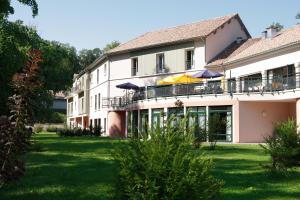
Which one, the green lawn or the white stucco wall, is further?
the white stucco wall

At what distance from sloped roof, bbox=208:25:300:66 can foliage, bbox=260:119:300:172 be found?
16.7m

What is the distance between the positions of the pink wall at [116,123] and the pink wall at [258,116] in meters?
14.3

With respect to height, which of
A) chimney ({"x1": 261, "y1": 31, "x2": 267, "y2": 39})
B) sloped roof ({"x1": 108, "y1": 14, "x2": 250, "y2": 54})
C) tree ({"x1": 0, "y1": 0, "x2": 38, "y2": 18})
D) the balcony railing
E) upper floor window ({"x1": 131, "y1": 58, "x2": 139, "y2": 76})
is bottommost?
the balcony railing

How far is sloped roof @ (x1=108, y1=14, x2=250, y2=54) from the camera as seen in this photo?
3738 centimetres

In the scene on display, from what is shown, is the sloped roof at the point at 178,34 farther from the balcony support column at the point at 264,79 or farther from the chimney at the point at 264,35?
the balcony support column at the point at 264,79

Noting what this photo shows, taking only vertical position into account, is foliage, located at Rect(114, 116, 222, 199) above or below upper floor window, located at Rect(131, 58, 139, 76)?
below

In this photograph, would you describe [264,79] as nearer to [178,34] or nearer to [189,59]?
[189,59]

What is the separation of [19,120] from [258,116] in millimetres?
24647

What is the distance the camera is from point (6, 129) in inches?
270

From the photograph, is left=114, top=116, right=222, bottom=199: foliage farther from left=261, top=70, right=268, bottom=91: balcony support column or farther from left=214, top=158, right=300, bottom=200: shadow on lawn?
left=261, top=70, right=268, bottom=91: balcony support column

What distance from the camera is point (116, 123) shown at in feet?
134

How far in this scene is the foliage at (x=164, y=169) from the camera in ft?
18.1

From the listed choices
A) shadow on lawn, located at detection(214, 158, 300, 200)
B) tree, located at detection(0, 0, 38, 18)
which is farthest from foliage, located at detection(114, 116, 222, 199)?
tree, located at detection(0, 0, 38, 18)

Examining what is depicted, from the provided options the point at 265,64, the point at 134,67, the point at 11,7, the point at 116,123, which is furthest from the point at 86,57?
the point at 11,7
